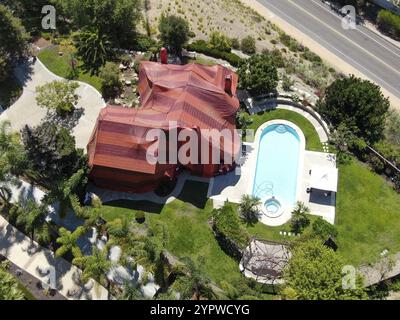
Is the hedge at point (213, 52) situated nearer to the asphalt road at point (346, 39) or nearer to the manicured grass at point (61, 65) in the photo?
the manicured grass at point (61, 65)

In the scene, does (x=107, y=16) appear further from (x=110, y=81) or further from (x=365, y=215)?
(x=365, y=215)

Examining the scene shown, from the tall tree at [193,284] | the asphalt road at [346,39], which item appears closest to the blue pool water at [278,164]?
the tall tree at [193,284]

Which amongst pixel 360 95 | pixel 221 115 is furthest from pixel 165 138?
pixel 360 95

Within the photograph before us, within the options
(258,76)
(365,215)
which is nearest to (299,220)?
(365,215)

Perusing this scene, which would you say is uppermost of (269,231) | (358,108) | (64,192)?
(358,108)

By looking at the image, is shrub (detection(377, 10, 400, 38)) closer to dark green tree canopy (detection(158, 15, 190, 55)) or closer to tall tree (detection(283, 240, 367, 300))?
dark green tree canopy (detection(158, 15, 190, 55))

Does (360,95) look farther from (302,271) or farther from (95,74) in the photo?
Result: (95,74)

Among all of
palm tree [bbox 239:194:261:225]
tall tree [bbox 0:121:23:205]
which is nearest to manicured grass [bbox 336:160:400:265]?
palm tree [bbox 239:194:261:225]
